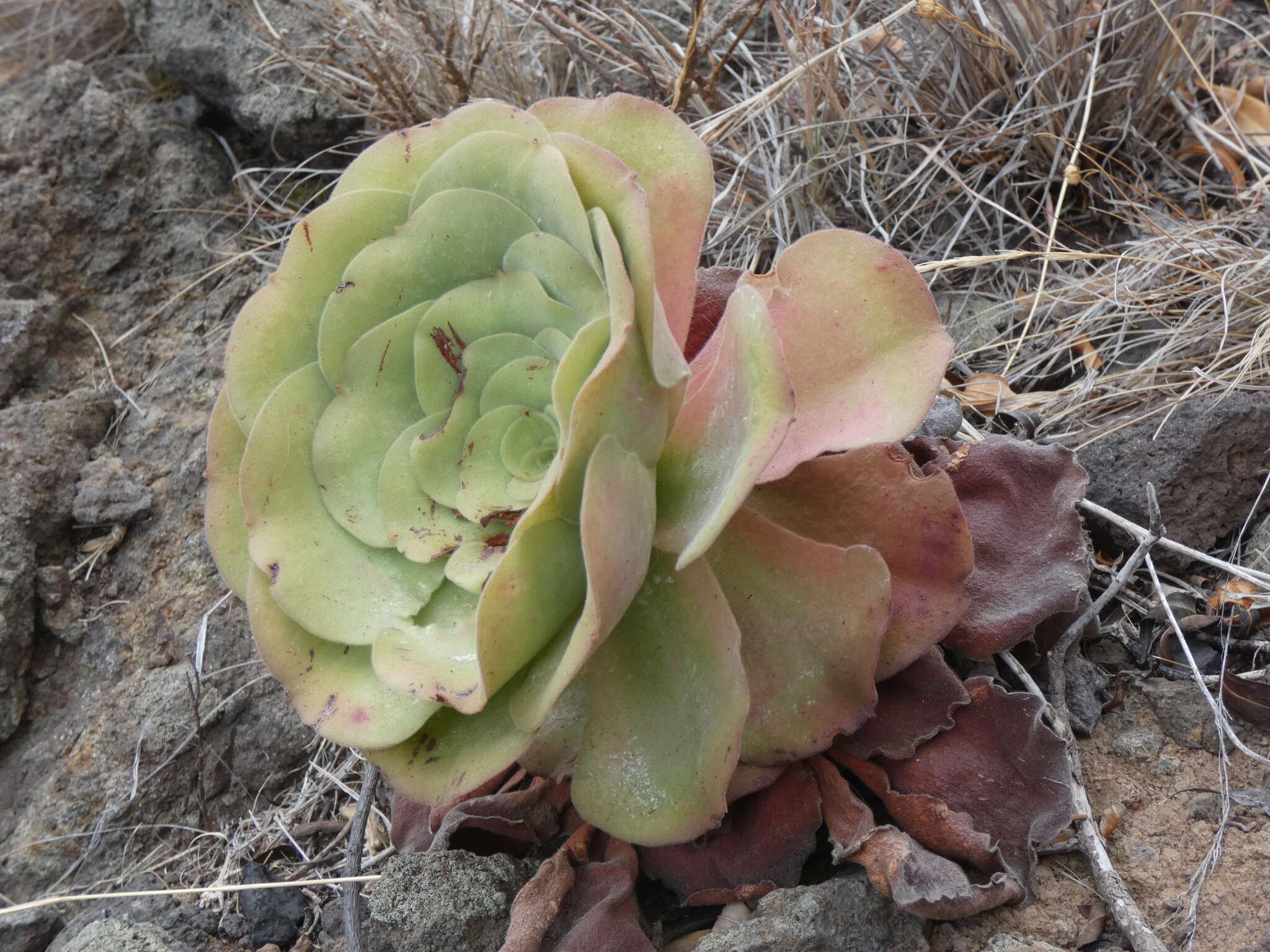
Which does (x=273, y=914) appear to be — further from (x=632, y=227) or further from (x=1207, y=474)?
(x=1207, y=474)

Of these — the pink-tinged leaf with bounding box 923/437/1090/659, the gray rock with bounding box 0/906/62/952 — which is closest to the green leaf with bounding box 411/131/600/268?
the pink-tinged leaf with bounding box 923/437/1090/659

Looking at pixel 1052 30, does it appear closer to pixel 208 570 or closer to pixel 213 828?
pixel 208 570

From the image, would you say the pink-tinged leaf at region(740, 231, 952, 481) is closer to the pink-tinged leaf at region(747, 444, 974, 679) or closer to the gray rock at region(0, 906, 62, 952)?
the pink-tinged leaf at region(747, 444, 974, 679)

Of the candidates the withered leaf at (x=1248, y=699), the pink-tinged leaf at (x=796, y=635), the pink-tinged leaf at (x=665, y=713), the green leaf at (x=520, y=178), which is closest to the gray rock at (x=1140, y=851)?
the withered leaf at (x=1248, y=699)

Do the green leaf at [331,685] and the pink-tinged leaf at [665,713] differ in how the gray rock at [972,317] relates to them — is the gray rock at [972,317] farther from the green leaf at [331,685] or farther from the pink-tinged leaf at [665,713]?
the green leaf at [331,685]

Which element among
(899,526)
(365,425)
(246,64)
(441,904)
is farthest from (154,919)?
(246,64)

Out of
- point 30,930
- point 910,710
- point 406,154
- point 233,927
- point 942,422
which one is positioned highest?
point 406,154
